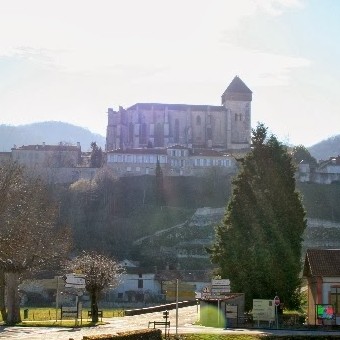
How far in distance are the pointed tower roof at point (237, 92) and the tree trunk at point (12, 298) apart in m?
107

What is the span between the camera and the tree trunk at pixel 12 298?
35.4 meters

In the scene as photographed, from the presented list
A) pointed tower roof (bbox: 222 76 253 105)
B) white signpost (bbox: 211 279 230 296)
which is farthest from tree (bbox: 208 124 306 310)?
pointed tower roof (bbox: 222 76 253 105)

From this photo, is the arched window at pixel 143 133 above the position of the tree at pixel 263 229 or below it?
above

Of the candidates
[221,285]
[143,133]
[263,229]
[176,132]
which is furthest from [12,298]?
[176,132]

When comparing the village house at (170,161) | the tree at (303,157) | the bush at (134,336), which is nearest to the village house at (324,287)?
the bush at (134,336)

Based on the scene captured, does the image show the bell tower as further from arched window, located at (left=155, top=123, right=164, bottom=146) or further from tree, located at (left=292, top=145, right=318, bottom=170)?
arched window, located at (left=155, top=123, right=164, bottom=146)

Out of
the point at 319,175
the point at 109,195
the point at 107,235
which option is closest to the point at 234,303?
the point at 107,235

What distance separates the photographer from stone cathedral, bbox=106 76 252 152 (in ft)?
433

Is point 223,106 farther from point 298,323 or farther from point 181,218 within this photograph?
point 298,323

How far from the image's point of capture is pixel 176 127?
13412 centimetres

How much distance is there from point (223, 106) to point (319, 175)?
86.6ft

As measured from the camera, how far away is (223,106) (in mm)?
139000

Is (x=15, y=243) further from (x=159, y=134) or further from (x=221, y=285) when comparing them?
(x=159, y=134)

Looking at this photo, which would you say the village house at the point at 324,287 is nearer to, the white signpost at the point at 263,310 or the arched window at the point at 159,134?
the white signpost at the point at 263,310
